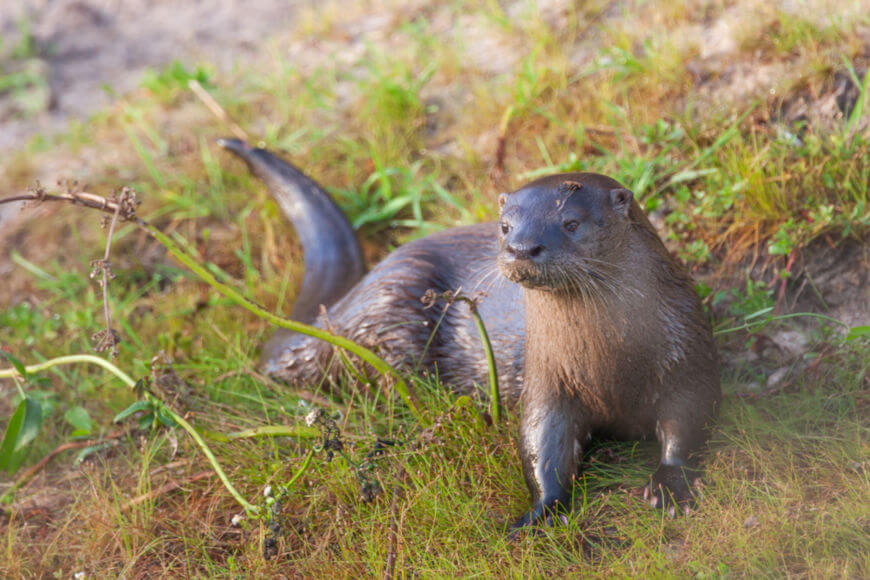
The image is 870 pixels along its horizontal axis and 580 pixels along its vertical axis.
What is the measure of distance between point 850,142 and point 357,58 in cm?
243

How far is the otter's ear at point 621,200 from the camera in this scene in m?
1.91

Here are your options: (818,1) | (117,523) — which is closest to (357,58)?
(818,1)

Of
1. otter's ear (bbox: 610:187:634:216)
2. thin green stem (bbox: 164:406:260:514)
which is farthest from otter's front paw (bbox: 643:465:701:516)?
thin green stem (bbox: 164:406:260:514)

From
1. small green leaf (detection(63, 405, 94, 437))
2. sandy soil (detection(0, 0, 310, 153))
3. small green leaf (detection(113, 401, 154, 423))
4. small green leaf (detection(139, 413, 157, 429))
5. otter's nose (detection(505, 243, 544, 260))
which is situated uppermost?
sandy soil (detection(0, 0, 310, 153))

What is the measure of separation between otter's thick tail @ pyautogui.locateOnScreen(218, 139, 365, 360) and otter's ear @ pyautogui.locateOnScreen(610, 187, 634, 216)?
1.22 meters

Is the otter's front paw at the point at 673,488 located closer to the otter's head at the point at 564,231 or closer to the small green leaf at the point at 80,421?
the otter's head at the point at 564,231

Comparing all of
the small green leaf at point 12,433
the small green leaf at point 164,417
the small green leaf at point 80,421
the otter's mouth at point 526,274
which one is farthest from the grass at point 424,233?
the otter's mouth at point 526,274

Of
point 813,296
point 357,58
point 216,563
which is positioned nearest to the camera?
point 216,563

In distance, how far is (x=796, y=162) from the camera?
2666 millimetres

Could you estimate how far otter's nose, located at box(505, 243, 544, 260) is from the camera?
1791 millimetres

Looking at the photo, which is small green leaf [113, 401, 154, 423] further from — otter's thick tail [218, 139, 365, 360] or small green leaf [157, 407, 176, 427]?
otter's thick tail [218, 139, 365, 360]

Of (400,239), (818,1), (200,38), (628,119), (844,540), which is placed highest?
(200,38)

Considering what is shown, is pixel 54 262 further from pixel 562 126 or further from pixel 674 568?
pixel 674 568

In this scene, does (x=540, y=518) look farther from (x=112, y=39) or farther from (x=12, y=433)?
(x=112, y=39)
